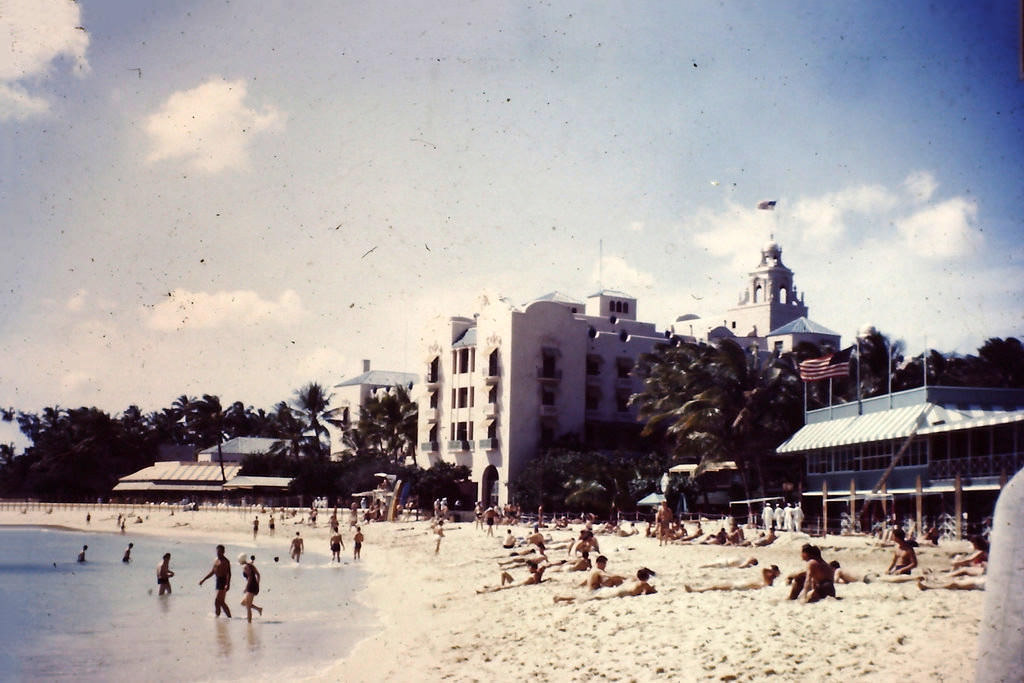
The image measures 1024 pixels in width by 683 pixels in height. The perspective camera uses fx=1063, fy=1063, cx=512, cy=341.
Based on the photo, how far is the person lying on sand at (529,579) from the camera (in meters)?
25.4

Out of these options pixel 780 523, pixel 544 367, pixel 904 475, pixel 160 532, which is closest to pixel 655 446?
pixel 544 367

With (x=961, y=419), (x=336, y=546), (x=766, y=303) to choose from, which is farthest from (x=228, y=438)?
(x=961, y=419)

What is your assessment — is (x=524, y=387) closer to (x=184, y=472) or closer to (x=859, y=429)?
(x=859, y=429)

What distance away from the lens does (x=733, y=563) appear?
23.4 meters

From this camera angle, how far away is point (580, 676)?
14977mm

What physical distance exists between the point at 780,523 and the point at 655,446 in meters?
23.4

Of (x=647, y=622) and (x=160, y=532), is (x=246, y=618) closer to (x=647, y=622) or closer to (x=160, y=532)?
→ (x=647, y=622)

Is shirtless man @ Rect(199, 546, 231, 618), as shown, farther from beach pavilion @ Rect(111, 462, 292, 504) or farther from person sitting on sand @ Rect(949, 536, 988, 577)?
beach pavilion @ Rect(111, 462, 292, 504)

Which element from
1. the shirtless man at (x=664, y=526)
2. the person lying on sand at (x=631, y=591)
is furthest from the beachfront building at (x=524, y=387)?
the person lying on sand at (x=631, y=591)

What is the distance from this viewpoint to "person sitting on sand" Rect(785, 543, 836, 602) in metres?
16.6

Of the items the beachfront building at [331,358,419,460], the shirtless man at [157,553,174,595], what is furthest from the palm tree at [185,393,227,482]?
the shirtless man at [157,553,174,595]

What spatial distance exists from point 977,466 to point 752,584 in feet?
38.3

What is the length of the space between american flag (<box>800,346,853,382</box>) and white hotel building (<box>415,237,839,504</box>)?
2341cm

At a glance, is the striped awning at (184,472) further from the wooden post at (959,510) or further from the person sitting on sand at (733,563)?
the wooden post at (959,510)
